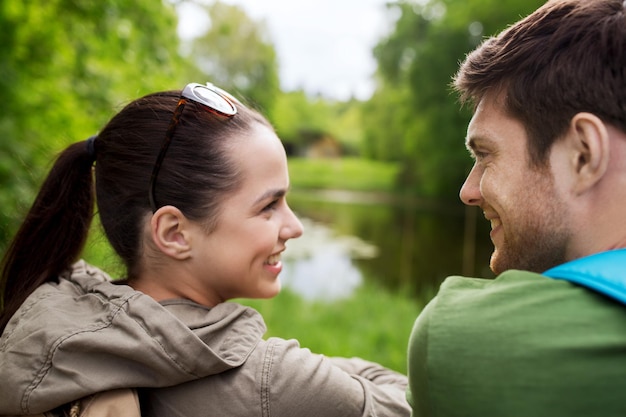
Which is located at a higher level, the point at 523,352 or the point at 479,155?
the point at 479,155

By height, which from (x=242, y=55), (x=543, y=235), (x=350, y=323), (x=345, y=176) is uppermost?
(x=242, y=55)

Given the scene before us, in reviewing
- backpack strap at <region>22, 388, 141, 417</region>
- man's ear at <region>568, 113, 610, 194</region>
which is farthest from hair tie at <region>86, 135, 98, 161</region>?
man's ear at <region>568, 113, 610, 194</region>

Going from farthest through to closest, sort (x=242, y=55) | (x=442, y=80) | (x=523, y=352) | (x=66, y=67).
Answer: (x=242, y=55) < (x=442, y=80) < (x=66, y=67) < (x=523, y=352)

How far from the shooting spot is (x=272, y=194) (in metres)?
1.57

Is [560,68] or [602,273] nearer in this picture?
[602,273]

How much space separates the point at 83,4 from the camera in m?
4.77

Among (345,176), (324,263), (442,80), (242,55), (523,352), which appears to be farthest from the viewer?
(345,176)

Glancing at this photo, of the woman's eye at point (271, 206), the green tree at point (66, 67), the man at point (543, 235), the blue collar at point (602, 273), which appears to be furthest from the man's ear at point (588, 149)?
the green tree at point (66, 67)

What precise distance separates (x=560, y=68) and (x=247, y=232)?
2.68 feet

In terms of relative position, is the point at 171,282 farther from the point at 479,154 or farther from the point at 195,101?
the point at 479,154

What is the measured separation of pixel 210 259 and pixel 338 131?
57346 millimetres

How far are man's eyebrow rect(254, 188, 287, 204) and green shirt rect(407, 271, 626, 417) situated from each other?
622 millimetres

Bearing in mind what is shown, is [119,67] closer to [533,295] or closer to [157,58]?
[157,58]

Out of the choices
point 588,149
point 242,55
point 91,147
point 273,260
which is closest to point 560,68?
point 588,149
